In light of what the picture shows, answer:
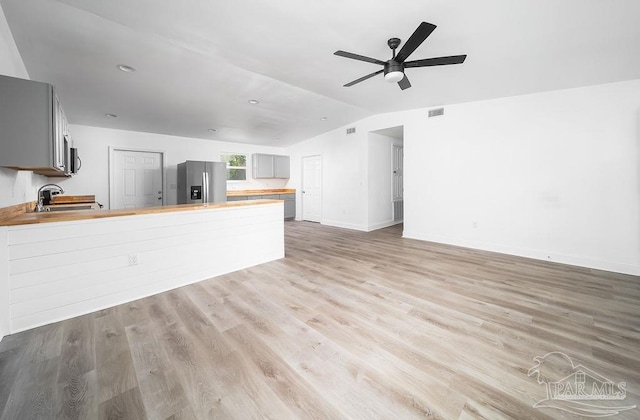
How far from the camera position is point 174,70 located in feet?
10.6

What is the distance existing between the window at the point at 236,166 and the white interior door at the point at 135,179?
1727 mm

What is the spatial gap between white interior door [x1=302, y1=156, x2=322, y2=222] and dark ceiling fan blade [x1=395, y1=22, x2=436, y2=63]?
4804mm

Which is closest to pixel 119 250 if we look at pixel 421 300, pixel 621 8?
pixel 421 300

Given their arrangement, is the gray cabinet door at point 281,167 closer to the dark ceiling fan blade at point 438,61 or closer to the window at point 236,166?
the window at point 236,166

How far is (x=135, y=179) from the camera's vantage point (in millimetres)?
5562

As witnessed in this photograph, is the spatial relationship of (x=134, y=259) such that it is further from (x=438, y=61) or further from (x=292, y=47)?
(x=438, y=61)

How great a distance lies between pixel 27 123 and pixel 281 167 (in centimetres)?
618

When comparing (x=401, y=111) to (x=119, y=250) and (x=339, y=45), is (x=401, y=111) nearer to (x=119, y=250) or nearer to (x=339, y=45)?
(x=339, y=45)

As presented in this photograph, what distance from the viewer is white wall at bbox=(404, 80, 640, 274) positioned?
3.22 metres

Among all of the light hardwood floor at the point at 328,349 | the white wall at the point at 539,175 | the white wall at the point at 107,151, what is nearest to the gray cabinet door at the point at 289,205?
the white wall at the point at 107,151

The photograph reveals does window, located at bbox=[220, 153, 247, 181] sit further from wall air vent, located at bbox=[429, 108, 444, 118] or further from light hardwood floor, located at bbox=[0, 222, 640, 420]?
wall air vent, located at bbox=[429, 108, 444, 118]

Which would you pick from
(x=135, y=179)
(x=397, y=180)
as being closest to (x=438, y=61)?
(x=397, y=180)

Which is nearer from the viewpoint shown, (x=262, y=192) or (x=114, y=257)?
(x=114, y=257)

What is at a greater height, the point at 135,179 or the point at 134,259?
the point at 135,179
